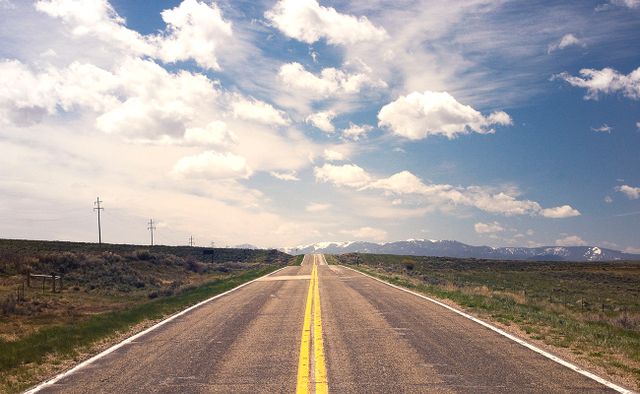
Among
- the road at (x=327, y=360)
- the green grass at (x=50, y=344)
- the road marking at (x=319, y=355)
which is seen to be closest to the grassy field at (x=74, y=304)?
the green grass at (x=50, y=344)

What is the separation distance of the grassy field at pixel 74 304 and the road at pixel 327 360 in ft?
4.23

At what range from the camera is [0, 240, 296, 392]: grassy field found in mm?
9909

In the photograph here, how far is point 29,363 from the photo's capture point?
31.1 ft

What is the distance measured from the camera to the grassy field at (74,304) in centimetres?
991

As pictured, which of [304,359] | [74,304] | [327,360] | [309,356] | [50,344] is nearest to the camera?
[327,360]

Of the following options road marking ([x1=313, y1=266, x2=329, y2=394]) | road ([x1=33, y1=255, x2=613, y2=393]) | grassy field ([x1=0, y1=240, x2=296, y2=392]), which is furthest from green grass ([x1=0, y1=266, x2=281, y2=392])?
road marking ([x1=313, y1=266, x2=329, y2=394])

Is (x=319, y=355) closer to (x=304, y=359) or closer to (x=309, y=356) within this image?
(x=309, y=356)

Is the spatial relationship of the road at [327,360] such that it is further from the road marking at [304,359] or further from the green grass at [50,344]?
the green grass at [50,344]

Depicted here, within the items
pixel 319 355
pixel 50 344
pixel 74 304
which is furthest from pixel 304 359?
pixel 74 304

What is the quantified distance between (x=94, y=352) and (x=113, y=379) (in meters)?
2.91

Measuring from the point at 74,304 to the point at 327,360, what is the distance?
20063 millimetres

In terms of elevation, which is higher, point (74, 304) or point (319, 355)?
point (319, 355)

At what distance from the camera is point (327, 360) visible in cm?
836

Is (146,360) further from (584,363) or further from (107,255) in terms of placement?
(107,255)
